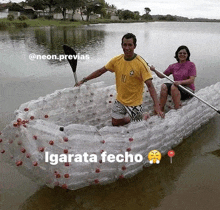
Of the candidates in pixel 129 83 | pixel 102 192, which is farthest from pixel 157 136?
pixel 102 192

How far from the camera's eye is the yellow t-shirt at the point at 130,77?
3.37 m

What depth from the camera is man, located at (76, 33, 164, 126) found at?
11.0 ft

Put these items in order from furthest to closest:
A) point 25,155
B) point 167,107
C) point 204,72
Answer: point 204,72 < point 167,107 < point 25,155

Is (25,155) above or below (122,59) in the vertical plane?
below

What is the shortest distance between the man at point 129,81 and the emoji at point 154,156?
0.56 m

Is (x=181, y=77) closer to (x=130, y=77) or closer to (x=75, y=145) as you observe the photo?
(x=130, y=77)

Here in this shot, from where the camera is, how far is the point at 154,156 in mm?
3639

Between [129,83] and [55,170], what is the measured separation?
165 cm

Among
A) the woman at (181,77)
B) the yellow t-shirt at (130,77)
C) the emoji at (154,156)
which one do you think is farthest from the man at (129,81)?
the woman at (181,77)

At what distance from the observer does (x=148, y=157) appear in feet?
11.6

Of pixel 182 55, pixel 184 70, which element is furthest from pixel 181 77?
pixel 182 55

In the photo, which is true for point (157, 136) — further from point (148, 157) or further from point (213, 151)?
point (213, 151)

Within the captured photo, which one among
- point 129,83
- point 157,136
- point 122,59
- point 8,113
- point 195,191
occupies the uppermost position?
point 122,59

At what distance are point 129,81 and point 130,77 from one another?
2.8 inches
